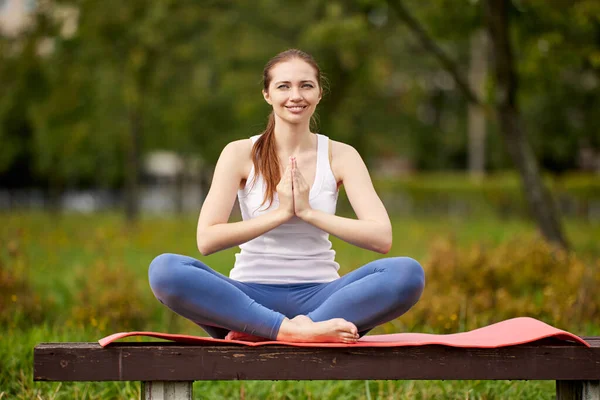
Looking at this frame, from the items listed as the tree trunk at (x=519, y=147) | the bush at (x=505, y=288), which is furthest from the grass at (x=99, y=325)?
the tree trunk at (x=519, y=147)

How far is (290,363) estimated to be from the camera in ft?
9.34

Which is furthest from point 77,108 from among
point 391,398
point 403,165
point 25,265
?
point 403,165

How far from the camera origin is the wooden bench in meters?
2.83

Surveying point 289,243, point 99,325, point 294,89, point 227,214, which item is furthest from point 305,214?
point 99,325

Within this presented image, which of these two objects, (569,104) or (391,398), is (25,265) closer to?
(391,398)

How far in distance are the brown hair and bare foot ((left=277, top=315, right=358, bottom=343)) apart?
1.85 feet

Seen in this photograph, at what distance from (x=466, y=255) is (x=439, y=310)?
200 cm

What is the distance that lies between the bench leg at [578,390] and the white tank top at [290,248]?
98cm

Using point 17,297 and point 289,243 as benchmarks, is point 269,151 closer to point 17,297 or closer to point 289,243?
point 289,243

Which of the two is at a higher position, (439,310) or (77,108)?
(77,108)

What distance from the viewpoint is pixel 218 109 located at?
21.1 metres

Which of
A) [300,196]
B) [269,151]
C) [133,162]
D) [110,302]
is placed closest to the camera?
[300,196]

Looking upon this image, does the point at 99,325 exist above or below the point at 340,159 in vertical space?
below

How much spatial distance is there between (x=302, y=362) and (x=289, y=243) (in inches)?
21.7
